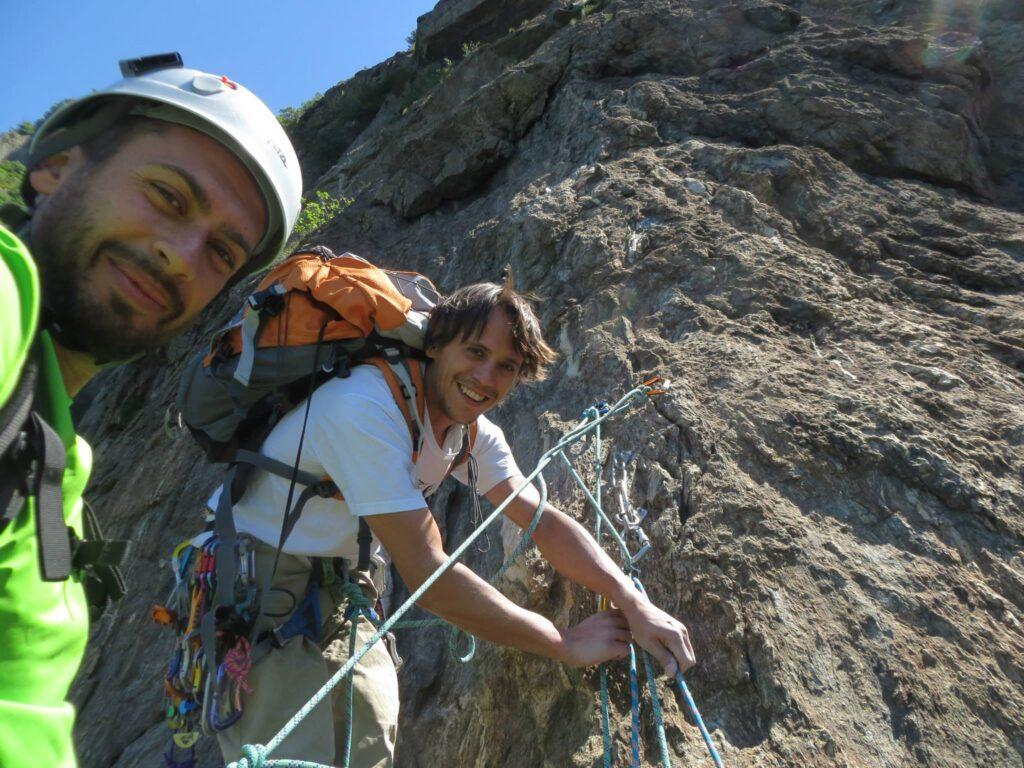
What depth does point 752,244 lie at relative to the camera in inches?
188

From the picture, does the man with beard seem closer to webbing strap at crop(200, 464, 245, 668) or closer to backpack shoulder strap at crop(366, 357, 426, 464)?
backpack shoulder strap at crop(366, 357, 426, 464)

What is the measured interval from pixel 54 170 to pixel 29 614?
111cm

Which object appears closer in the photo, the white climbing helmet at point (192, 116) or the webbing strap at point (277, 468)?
the white climbing helmet at point (192, 116)

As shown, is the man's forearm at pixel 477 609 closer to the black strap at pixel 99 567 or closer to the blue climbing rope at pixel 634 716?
the blue climbing rope at pixel 634 716

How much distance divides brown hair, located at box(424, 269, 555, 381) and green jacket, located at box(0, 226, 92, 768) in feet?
5.14

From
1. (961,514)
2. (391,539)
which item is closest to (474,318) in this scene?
(391,539)

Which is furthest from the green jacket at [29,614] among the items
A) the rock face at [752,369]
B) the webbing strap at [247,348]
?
the rock face at [752,369]

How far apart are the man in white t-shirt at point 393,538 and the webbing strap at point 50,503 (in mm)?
1094

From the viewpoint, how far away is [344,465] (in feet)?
7.23

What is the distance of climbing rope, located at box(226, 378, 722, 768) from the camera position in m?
1.54

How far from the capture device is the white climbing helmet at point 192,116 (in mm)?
1746

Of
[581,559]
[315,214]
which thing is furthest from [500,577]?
[315,214]

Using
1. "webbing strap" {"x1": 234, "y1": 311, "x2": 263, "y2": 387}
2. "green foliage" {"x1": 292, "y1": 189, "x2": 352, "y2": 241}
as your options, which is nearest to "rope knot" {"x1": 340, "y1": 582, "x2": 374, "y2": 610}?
"webbing strap" {"x1": 234, "y1": 311, "x2": 263, "y2": 387}

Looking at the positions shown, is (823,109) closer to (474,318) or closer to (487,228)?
(487,228)
